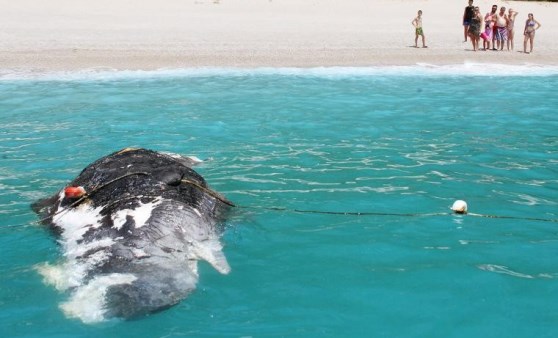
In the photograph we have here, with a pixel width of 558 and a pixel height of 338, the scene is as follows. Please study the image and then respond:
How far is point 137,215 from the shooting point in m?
6.32

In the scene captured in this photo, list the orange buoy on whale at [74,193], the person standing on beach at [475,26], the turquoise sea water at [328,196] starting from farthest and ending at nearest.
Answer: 1. the person standing on beach at [475,26]
2. the orange buoy on whale at [74,193]
3. the turquoise sea water at [328,196]

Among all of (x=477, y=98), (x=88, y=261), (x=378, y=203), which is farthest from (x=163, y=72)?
(x=88, y=261)

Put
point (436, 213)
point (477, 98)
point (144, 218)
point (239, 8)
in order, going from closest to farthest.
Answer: point (144, 218) → point (436, 213) → point (477, 98) → point (239, 8)

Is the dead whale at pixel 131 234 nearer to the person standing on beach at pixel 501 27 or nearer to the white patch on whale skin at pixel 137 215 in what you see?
the white patch on whale skin at pixel 137 215

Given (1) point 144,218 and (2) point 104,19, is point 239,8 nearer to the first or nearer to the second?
(2) point 104,19

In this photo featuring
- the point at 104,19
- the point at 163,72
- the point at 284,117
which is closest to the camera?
the point at 284,117

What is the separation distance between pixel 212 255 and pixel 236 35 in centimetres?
2128

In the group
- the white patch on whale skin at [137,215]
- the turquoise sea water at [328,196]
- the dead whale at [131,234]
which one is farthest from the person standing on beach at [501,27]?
the white patch on whale skin at [137,215]

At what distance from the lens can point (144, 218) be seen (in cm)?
627

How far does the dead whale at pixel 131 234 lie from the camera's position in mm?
5277

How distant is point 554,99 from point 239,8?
76.3ft

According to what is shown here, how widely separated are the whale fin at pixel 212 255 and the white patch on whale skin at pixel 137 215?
0.57 m

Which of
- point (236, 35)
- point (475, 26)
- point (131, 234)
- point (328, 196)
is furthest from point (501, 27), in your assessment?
point (131, 234)

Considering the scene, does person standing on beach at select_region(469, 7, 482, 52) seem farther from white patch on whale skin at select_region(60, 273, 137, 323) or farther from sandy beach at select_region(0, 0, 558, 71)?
white patch on whale skin at select_region(60, 273, 137, 323)
